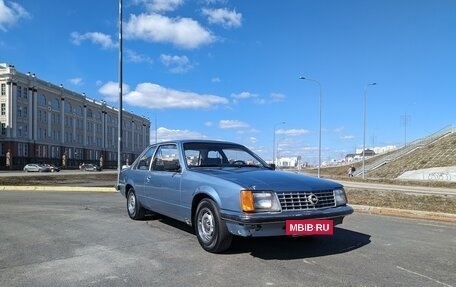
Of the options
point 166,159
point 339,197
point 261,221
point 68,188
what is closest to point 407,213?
point 339,197

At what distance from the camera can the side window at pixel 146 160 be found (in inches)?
369

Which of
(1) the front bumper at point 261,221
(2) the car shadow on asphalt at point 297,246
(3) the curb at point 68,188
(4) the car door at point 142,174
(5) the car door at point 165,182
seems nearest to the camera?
(1) the front bumper at point 261,221

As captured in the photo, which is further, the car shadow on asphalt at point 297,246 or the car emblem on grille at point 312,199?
the car shadow on asphalt at point 297,246

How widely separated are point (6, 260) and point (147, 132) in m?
174

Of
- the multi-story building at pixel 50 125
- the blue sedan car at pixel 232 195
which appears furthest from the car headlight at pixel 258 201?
the multi-story building at pixel 50 125

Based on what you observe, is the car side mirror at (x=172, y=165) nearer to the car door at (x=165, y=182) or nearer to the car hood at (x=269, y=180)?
the car door at (x=165, y=182)

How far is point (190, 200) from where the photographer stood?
7.24 metres

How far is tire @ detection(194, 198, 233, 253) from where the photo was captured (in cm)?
641

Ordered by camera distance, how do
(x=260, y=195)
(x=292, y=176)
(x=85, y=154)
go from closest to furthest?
(x=260, y=195)
(x=292, y=176)
(x=85, y=154)

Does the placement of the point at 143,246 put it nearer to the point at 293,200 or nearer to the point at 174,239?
the point at 174,239

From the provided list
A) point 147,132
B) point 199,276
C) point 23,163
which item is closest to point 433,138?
point 23,163

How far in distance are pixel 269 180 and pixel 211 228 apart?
1.08 m

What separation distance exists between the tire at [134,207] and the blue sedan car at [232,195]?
33.9 inches

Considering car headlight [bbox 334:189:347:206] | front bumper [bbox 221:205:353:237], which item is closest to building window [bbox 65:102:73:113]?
car headlight [bbox 334:189:347:206]
